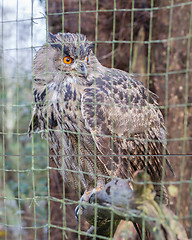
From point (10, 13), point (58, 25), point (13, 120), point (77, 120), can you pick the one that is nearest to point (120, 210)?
point (77, 120)

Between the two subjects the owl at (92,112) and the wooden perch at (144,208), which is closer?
the wooden perch at (144,208)

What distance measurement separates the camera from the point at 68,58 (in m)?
2.07

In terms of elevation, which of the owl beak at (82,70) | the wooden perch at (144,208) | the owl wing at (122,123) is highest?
the owl beak at (82,70)

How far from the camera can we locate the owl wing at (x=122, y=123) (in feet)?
6.46

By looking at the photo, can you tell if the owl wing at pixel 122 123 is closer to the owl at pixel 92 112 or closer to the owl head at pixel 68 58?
the owl at pixel 92 112

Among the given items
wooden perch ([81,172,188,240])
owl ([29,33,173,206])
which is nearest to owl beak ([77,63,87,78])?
owl ([29,33,173,206])

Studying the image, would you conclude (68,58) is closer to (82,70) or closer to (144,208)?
(82,70)

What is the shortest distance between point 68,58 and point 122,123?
0.55 metres

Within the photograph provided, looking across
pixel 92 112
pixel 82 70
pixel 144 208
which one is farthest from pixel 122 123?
pixel 144 208

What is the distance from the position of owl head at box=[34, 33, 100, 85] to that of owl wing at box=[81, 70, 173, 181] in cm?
13

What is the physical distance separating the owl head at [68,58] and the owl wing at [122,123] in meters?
0.13

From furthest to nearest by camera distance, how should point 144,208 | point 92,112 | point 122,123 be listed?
1. point 122,123
2. point 92,112
3. point 144,208

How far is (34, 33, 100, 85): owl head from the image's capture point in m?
2.03

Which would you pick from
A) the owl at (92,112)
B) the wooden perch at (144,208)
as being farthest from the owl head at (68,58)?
the wooden perch at (144,208)
